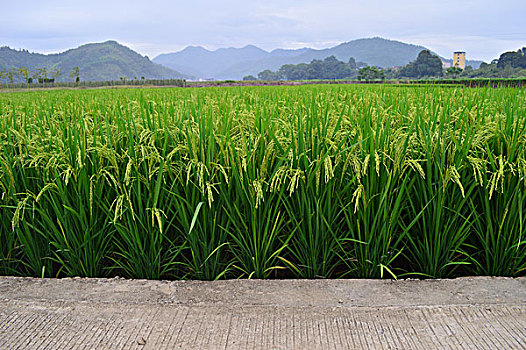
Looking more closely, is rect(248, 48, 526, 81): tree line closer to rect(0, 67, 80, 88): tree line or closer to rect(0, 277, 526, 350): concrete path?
rect(0, 277, 526, 350): concrete path

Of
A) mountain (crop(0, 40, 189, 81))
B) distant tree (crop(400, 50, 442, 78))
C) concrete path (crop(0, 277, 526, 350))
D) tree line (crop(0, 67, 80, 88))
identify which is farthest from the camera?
mountain (crop(0, 40, 189, 81))

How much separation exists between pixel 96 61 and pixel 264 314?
156 m

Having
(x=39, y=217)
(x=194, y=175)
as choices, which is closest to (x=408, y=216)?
(x=194, y=175)

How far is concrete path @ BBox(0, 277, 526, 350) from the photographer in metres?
1.40

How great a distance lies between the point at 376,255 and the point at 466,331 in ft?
1.65

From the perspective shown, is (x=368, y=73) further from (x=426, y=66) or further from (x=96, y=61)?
(x=96, y=61)

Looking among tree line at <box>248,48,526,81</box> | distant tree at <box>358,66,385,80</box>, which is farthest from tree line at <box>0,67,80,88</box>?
distant tree at <box>358,66,385,80</box>

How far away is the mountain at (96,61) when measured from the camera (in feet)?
412

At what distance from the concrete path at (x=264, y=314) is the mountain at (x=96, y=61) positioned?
13157 cm

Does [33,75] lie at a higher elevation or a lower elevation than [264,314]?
higher

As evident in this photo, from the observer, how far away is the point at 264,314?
1536 millimetres

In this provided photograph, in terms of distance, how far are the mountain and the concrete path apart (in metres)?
132

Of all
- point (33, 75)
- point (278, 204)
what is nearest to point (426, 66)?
point (33, 75)

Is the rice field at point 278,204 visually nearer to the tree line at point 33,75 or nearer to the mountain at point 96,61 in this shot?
the tree line at point 33,75
